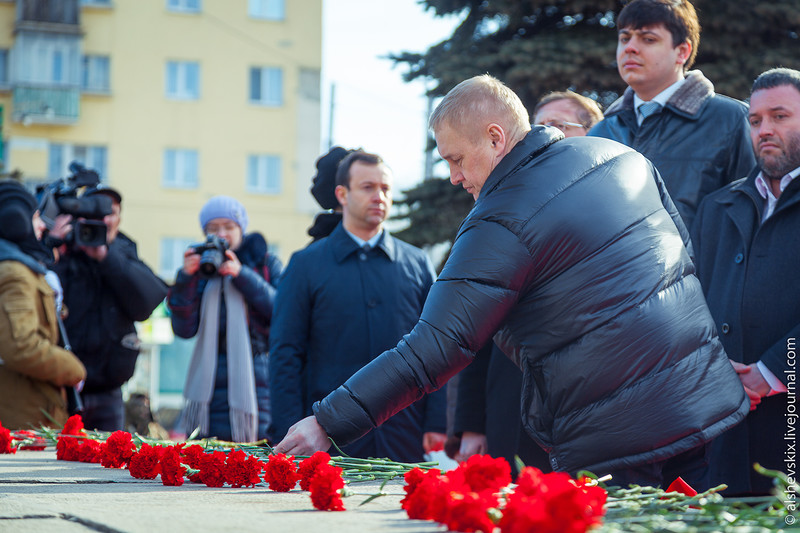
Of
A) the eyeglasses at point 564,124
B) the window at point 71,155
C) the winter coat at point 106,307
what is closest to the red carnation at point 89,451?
the eyeglasses at point 564,124

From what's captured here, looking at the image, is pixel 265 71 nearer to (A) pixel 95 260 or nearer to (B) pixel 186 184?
(B) pixel 186 184

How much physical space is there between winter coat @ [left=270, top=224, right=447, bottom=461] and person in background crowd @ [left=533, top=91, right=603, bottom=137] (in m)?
1.02

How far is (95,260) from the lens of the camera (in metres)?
6.61

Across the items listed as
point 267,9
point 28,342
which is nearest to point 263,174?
point 267,9

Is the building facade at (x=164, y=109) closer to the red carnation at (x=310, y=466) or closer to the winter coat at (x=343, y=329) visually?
the winter coat at (x=343, y=329)

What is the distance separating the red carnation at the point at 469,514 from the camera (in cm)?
194

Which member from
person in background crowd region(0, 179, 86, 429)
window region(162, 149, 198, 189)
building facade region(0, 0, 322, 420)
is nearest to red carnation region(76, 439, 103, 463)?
person in background crowd region(0, 179, 86, 429)

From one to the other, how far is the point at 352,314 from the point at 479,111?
1.93m

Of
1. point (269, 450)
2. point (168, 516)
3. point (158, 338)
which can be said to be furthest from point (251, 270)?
point (158, 338)

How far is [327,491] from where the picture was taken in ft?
7.88

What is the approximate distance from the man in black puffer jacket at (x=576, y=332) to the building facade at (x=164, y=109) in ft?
93.7

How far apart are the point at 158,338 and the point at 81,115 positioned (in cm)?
999

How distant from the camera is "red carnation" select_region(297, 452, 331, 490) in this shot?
2.69 metres

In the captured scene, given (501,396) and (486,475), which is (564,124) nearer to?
(501,396)
